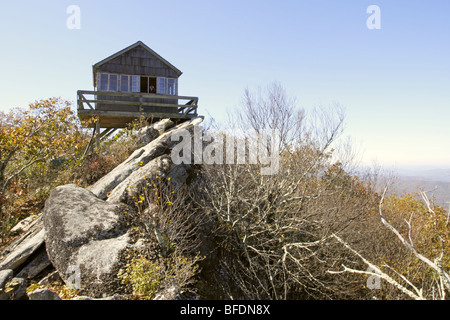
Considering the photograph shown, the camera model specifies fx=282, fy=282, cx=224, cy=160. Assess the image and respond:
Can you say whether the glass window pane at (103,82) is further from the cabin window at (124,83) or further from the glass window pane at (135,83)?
the glass window pane at (135,83)

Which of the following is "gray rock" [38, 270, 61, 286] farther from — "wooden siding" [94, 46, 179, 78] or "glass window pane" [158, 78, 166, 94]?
"wooden siding" [94, 46, 179, 78]

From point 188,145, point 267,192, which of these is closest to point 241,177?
point 267,192

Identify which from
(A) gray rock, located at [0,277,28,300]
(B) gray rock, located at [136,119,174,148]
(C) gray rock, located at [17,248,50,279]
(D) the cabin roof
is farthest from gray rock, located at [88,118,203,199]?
(D) the cabin roof

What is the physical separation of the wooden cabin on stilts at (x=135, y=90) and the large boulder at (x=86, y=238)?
7817 millimetres

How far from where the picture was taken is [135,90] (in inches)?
658

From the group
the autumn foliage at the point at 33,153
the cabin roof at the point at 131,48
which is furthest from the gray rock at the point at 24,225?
the cabin roof at the point at 131,48

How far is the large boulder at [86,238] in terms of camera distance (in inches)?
256

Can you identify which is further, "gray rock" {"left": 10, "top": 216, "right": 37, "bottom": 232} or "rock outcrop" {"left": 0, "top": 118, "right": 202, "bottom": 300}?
"gray rock" {"left": 10, "top": 216, "right": 37, "bottom": 232}

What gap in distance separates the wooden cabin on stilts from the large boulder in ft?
25.6

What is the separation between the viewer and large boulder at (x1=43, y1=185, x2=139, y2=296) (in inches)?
256

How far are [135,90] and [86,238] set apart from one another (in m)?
11.4

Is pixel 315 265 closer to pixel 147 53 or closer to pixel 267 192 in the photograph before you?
pixel 267 192

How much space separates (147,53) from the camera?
56.0 ft
